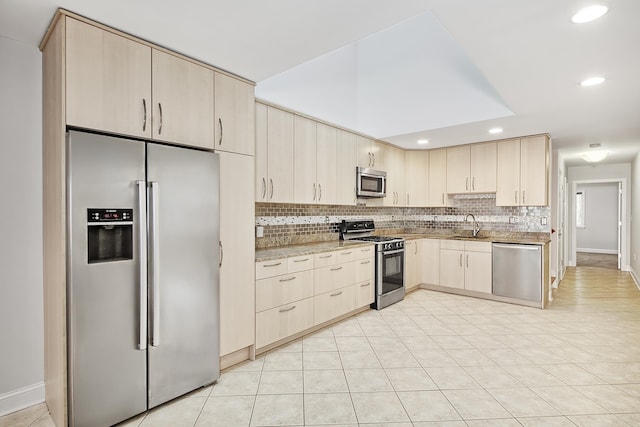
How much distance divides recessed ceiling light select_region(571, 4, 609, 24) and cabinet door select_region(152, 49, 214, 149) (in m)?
2.33

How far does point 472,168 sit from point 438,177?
55 cm

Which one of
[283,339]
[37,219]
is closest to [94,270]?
[37,219]

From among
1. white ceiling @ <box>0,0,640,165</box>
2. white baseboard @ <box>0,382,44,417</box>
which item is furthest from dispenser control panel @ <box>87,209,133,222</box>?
white baseboard @ <box>0,382,44,417</box>

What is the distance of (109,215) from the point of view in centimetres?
198

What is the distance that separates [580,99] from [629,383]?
2.45m

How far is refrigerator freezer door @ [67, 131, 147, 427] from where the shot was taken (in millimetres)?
1862

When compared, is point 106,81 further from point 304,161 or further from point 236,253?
point 304,161

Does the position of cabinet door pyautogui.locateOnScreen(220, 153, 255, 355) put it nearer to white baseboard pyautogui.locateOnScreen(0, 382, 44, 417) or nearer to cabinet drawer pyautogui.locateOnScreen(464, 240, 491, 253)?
white baseboard pyautogui.locateOnScreen(0, 382, 44, 417)

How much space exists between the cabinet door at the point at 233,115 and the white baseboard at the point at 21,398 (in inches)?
80.6

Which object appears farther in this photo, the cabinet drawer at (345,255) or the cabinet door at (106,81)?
the cabinet drawer at (345,255)

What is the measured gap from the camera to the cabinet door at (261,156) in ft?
10.8

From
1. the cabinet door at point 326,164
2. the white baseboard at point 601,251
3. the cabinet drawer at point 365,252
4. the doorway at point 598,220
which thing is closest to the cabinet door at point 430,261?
the cabinet drawer at point 365,252

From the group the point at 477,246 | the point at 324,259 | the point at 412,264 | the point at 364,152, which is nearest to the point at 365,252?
the point at 324,259

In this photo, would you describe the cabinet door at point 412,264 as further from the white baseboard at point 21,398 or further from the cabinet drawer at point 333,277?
the white baseboard at point 21,398
